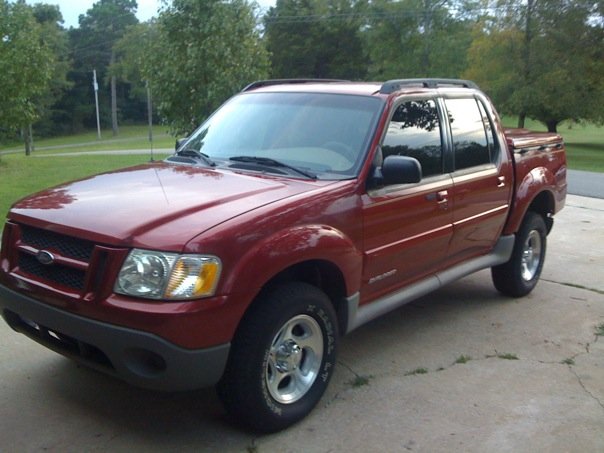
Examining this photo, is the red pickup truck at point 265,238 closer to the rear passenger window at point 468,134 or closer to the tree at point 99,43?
the rear passenger window at point 468,134

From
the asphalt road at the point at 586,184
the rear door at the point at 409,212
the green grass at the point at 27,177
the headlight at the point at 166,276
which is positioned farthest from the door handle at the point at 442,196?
the asphalt road at the point at 586,184

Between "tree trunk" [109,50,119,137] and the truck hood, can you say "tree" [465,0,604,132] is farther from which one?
"tree trunk" [109,50,119,137]

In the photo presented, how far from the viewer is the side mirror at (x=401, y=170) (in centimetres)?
416

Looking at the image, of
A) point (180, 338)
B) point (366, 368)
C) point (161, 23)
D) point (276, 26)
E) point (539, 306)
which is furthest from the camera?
point (276, 26)

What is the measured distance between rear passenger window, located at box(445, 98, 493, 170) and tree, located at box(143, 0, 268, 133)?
27.8ft

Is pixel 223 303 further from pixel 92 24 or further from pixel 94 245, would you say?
pixel 92 24

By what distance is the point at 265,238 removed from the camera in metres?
3.54

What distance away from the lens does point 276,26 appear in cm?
6762

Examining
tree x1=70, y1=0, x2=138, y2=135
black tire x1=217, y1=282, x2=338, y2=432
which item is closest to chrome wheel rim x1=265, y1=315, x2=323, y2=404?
black tire x1=217, y1=282, x2=338, y2=432

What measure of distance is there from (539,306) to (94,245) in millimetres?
4222

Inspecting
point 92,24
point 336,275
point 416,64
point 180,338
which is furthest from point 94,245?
point 92,24

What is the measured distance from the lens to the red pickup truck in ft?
10.9

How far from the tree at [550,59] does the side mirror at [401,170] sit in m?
33.6

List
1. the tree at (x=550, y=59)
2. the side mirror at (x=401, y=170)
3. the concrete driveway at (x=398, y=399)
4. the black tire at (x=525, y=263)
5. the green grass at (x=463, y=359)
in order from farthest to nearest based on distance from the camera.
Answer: the tree at (x=550, y=59) → the black tire at (x=525, y=263) → the green grass at (x=463, y=359) → the side mirror at (x=401, y=170) → the concrete driveway at (x=398, y=399)
